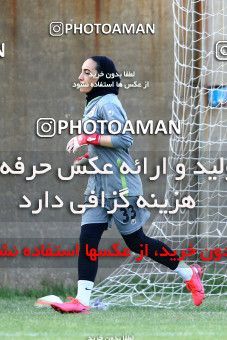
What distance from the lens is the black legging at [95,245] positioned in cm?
914

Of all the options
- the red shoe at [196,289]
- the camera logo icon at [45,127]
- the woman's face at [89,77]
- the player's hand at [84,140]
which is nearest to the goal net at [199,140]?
the camera logo icon at [45,127]

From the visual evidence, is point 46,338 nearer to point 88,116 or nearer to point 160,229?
point 88,116

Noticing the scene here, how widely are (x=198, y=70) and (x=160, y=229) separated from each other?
122 cm

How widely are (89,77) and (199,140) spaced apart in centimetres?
205

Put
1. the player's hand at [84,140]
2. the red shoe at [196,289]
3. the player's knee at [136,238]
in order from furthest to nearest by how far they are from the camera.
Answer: the red shoe at [196,289]
the player's knee at [136,238]
the player's hand at [84,140]

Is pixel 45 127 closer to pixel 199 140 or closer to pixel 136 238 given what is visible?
pixel 199 140

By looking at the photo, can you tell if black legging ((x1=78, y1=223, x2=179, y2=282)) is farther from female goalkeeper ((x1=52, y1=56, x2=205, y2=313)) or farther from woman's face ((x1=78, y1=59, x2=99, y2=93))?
woman's face ((x1=78, y1=59, x2=99, y2=93))

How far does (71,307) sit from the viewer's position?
9000 mm

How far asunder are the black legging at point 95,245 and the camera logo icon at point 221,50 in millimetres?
2300

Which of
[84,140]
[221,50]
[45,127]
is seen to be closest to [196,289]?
[84,140]

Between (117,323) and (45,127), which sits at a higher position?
(45,127)

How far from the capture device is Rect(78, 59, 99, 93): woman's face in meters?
9.31

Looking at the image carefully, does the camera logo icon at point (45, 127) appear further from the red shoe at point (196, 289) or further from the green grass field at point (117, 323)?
the red shoe at point (196, 289)

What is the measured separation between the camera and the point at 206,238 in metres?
11.2
